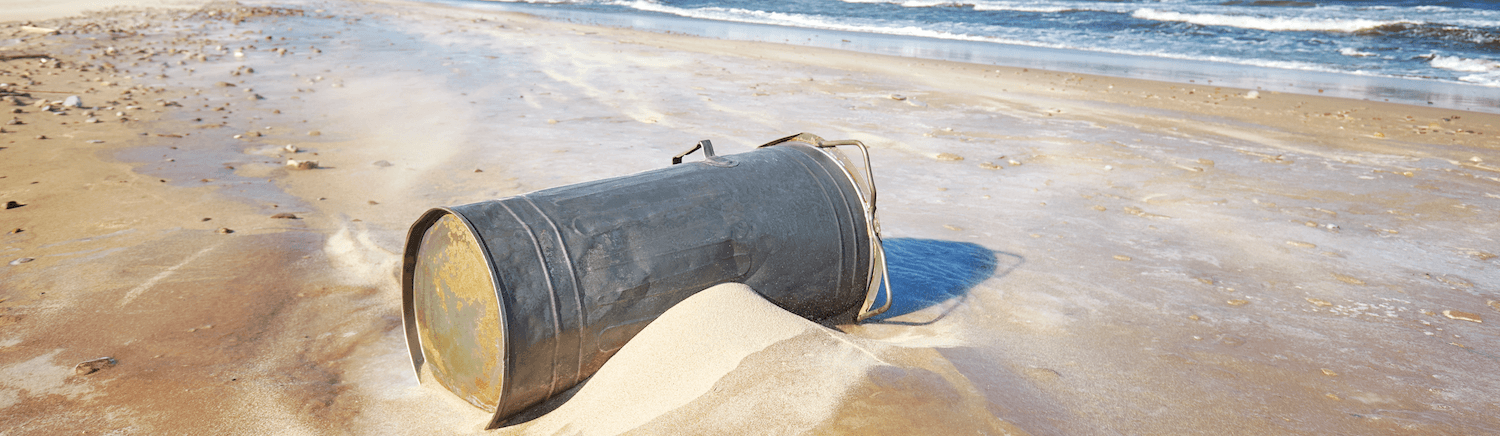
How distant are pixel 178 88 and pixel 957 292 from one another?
8.29 m

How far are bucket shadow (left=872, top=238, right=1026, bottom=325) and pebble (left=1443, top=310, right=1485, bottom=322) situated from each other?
5.52ft

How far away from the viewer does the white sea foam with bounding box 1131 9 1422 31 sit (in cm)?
1989

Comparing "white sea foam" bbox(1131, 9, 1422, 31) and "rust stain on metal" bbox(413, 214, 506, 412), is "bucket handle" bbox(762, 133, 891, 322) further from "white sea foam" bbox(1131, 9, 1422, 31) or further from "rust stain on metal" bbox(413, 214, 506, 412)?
"white sea foam" bbox(1131, 9, 1422, 31)

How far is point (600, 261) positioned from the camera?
2.34 metres

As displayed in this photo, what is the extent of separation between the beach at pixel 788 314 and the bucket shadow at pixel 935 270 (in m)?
0.02

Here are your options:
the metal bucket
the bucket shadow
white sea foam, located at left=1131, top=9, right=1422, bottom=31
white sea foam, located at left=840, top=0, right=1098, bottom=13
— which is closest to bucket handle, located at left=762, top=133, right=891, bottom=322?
the metal bucket

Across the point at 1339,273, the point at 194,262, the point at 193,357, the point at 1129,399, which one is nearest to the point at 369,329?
the point at 193,357

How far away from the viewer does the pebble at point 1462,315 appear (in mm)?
3354

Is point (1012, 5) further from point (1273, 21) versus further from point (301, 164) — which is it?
point (301, 164)

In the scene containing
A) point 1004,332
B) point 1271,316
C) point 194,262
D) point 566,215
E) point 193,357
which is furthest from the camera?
point 194,262

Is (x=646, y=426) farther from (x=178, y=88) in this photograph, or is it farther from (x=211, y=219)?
(x=178, y=88)

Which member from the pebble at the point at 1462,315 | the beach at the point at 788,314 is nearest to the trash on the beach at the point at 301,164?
the beach at the point at 788,314

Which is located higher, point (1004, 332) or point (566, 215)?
point (566, 215)

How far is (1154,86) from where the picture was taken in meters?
10.9
